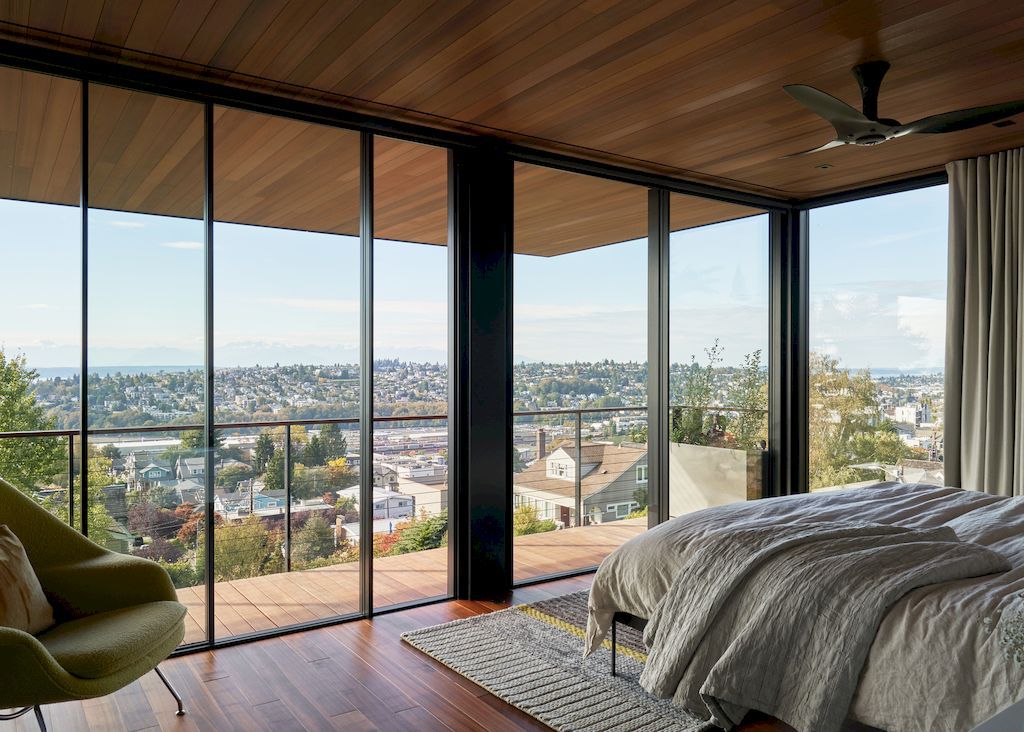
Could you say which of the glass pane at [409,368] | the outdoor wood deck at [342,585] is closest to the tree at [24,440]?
the outdoor wood deck at [342,585]

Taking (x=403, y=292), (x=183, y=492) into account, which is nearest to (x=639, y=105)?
Result: (x=403, y=292)

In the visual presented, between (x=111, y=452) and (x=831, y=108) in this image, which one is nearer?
(x=831, y=108)

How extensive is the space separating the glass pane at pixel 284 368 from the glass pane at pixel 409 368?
22 cm

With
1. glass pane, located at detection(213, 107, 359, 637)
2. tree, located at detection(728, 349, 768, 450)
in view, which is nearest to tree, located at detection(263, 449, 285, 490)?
glass pane, located at detection(213, 107, 359, 637)

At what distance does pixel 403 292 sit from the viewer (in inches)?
168

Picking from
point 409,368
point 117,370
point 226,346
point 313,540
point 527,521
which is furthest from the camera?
point 527,521

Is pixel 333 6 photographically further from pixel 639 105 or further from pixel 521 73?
pixel 639 105

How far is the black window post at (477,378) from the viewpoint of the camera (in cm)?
436

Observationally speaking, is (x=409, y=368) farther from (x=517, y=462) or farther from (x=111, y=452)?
(x=111, y=452)

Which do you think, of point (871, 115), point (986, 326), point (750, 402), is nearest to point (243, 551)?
point (871, 115)

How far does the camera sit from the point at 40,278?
3221 mm

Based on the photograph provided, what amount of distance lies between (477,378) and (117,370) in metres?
1.81

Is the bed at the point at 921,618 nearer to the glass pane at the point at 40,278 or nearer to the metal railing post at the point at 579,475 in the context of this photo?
the metal railing post at the point at 579,475

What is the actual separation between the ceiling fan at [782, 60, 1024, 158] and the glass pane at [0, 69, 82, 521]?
2931mm
